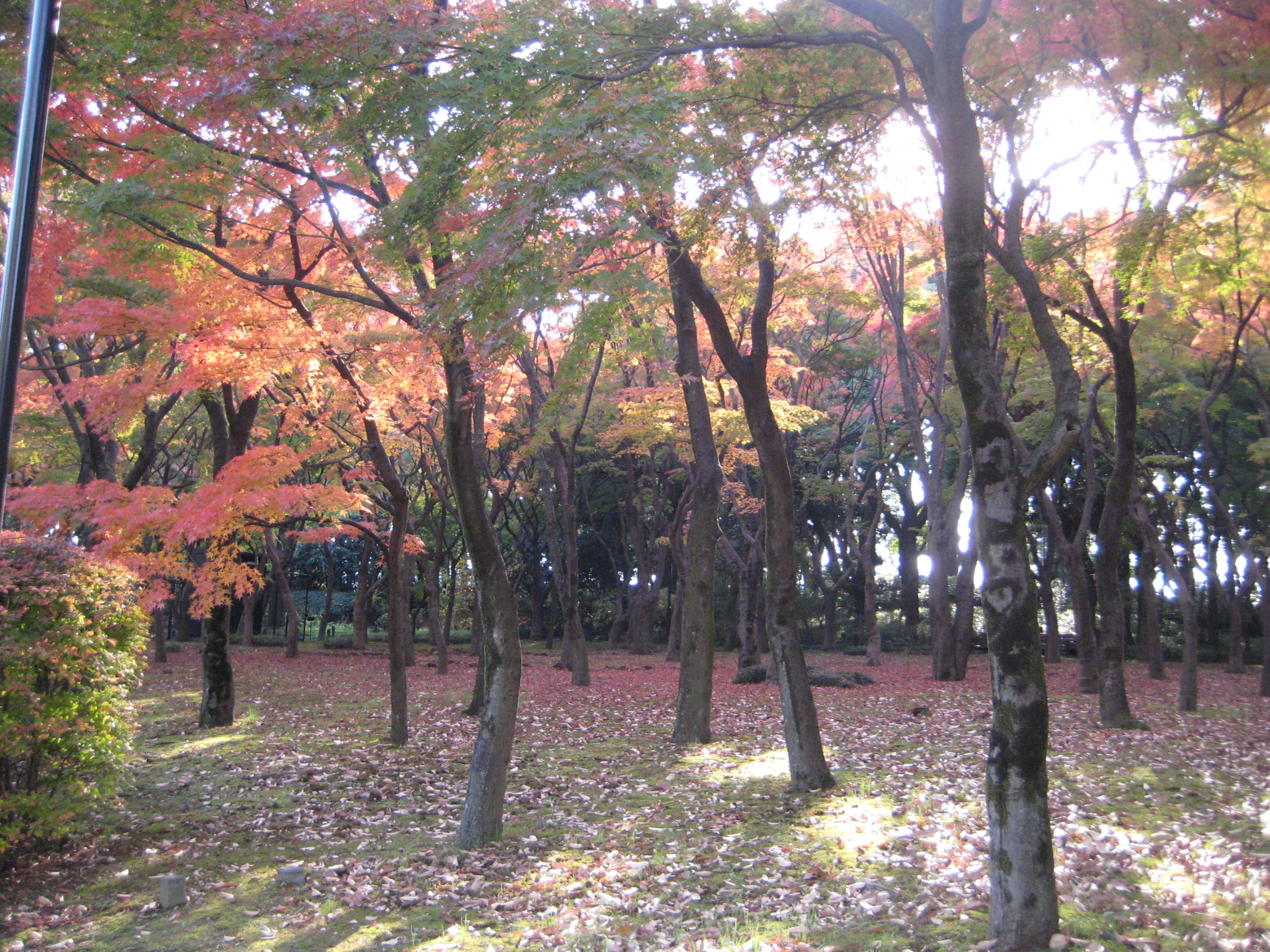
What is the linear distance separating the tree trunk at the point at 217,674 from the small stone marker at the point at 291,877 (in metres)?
7.00

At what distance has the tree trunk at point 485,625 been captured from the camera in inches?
276

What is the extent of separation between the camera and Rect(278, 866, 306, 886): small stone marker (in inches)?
242

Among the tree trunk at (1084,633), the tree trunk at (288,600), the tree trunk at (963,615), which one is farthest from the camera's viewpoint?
the tree trunk at (288,600)

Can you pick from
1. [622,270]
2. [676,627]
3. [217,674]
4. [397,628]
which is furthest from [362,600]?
[622,270]

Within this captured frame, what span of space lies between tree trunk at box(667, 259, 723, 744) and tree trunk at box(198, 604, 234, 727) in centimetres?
655

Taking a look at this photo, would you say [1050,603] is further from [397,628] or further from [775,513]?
[397,628]

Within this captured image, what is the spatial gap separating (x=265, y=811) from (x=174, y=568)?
429cm

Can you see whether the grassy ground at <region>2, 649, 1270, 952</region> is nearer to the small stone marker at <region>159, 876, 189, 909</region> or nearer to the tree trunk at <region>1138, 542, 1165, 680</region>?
the small stone marker at <region>159, 876, 189, 909</region>

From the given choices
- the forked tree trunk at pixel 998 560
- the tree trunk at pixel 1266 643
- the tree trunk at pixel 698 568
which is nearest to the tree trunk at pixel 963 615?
the tree trunk at pixel 1266 643

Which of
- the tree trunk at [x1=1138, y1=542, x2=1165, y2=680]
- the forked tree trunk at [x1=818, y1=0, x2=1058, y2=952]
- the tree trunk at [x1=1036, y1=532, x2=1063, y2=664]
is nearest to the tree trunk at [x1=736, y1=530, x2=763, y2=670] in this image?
the tree trunk at [x1=1036, y1=532, x2=1063, y2=664]

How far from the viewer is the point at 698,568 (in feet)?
→ 37.3

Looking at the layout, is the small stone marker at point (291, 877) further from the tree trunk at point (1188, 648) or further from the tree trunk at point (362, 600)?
the tree trunk at point (362, 600)

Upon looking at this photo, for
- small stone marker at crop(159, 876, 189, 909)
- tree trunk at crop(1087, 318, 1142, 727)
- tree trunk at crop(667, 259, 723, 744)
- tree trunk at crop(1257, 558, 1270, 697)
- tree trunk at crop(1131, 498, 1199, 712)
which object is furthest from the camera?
tree trunk at crop(1257, 558, 1270, 697)

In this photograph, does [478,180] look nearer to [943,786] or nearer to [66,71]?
[66,71]
